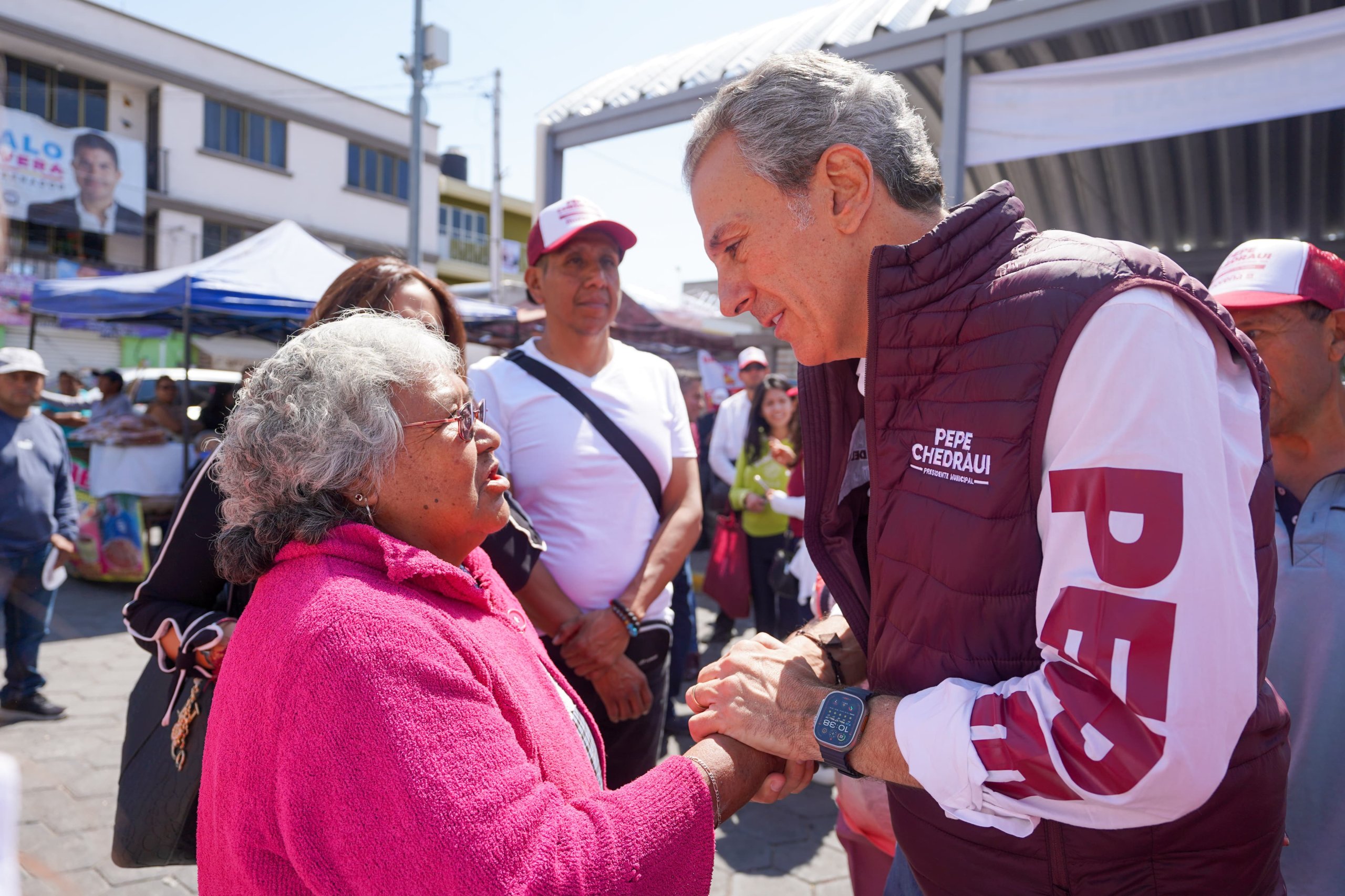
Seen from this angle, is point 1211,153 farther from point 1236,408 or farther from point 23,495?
point 23,495

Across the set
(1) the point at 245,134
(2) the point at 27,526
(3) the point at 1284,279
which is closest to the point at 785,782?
(3) the point at 1284,279

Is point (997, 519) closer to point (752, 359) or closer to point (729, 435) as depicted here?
point (729, 435)

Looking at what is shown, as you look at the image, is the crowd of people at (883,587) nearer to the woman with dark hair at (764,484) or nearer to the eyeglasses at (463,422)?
the eyeglasses at (463,422)

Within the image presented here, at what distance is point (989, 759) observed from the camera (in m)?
1.05

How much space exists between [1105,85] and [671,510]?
289 cm

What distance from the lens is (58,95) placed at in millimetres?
22422

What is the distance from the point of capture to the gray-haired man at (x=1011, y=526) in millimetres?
968

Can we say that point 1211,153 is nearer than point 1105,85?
No

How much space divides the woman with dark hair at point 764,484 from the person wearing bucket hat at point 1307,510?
3.89 metres

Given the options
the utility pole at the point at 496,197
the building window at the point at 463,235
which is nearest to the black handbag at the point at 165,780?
the utility pole at the point at 496,197

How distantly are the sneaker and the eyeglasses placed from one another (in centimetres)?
474

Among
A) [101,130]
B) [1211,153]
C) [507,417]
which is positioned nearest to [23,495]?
[507,417]

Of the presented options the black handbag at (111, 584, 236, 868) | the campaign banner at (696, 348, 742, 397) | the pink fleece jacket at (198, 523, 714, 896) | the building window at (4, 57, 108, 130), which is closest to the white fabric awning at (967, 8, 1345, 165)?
the pink fleece jacket at (198, 523, 714, 896)

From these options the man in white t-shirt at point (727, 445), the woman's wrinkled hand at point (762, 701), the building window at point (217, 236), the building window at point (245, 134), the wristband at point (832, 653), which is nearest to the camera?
the woman's wrinkled hand at point (762, 701)
